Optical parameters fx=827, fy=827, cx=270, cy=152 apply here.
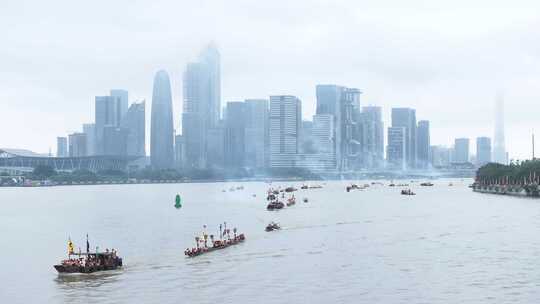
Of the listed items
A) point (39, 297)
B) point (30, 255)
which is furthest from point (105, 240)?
point (39, 297)

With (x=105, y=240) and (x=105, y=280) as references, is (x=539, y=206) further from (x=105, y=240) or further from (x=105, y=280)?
(x=105, y=280)

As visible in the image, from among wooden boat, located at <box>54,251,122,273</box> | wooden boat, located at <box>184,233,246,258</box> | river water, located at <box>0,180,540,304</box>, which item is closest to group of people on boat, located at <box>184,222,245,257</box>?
wooden boat, located at <box>184,233,246,258</box>

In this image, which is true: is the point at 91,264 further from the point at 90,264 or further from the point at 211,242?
the point at 211,242

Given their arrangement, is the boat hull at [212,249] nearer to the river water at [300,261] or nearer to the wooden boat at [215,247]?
the wooden boat at [215,247]

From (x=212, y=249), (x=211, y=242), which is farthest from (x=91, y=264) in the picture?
(x=211, y=242)

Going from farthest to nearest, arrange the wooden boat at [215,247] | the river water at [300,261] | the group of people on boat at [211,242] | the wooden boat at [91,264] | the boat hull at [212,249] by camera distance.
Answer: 1. the group of people on boat at [211,242]
2. the wooden boat at [215,247]
3. the boat hull at [212,249]
4. the wooden boat at [91,264]
5. the river water at [300,261]

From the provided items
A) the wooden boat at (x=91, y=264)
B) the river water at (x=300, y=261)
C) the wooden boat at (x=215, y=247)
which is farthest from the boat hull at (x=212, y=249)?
the wooden boat at (x=91, y=264)
